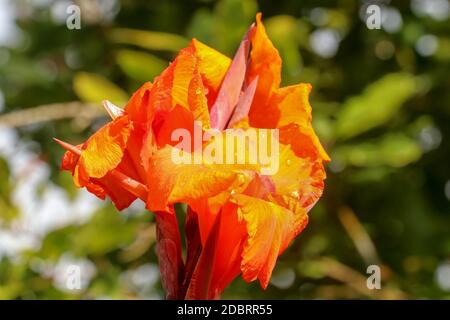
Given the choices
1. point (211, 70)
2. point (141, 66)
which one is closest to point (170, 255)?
point (211, 70)

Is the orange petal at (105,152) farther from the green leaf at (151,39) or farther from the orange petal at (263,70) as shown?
the green leaf at (151,39)

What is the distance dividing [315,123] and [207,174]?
107cm

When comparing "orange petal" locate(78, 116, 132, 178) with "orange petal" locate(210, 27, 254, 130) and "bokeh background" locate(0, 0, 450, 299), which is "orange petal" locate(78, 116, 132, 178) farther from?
"bokeh background" locate(0, 0, 450, 299)

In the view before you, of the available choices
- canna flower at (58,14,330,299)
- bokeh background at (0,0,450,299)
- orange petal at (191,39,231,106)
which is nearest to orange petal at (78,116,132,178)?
canna flower at (58,14,330,299)

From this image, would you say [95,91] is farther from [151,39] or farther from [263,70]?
[263,70]

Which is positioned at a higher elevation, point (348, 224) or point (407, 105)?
point (407, 105)

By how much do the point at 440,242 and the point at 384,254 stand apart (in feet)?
0.46

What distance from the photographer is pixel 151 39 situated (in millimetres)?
1956

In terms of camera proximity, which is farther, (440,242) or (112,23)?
(112,23)

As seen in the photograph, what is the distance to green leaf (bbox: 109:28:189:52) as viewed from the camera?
187 cm

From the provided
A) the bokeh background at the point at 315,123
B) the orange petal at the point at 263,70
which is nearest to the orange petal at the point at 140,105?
the orange petal at the point at 263,70

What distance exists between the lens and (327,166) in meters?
1.96
